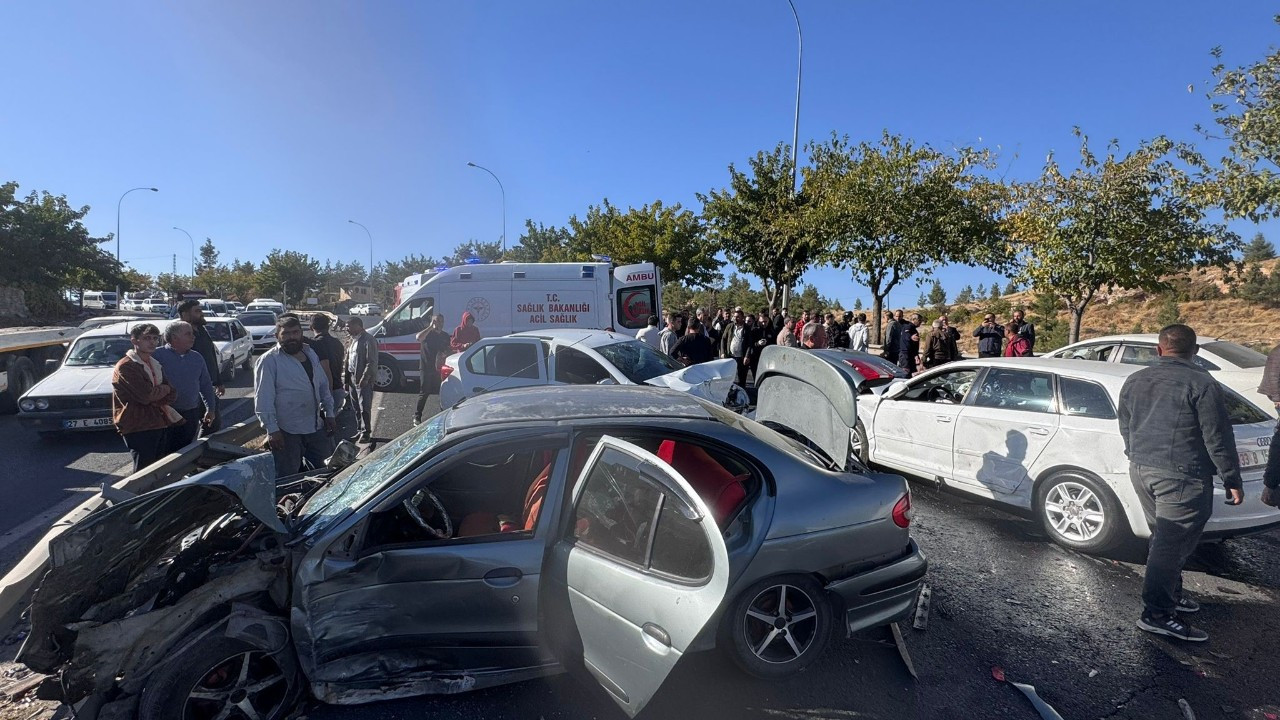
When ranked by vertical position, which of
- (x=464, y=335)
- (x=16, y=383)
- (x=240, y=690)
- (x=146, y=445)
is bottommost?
(x=240, y=690)

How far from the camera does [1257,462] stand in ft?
14.6

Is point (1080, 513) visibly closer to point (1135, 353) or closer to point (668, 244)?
point (1135, 353)

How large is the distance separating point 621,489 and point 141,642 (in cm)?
198

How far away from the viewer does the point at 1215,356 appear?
29.1 feet

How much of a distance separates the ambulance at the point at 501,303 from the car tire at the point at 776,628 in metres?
10.00

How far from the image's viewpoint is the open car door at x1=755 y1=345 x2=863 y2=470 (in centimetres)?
404

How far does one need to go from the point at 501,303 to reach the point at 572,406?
32.7 feet

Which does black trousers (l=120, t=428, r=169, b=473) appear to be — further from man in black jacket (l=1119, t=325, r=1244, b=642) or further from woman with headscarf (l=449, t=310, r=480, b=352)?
man in black jacket (l=1119, t=325, r=1244, b=642)

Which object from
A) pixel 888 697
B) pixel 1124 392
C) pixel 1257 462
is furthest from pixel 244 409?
pixel 1257 462

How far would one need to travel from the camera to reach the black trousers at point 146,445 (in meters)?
5.24

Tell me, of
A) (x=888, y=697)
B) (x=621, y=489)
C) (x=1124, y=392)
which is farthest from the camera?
(x=1124, y=392)

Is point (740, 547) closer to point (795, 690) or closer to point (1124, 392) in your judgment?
point (795, 690)

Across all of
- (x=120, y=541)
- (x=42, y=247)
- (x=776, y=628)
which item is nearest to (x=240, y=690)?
(x=120, y=541)

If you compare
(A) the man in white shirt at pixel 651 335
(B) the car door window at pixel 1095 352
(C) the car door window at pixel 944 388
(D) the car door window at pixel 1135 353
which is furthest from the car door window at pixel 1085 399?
(A) the man in white shirt at pixel 651 335
